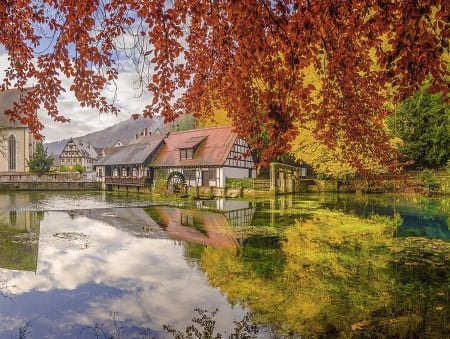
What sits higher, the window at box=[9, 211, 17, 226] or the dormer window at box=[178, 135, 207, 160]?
the dormer window at box=[178, 135, 207, 160]

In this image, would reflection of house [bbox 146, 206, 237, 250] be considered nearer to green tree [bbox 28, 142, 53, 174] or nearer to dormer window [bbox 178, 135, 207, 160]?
dormer window [bbox 178, 135, 207, 160]

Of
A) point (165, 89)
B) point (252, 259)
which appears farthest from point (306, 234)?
point (165, 89)

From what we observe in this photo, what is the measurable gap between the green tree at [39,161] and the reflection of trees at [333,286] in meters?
52.1

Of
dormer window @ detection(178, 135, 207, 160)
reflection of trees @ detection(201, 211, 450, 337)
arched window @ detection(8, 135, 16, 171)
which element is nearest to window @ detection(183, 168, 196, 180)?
dormer window @ detection(178, 135, 207, 160)

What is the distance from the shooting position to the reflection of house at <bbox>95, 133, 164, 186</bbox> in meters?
42.0

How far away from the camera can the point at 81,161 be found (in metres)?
94.6

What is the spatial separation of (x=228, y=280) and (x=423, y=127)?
30.3 m

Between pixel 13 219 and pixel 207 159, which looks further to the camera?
pixel 207 159

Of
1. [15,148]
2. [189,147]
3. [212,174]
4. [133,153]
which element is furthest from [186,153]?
[15,148]

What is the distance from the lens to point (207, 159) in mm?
36438

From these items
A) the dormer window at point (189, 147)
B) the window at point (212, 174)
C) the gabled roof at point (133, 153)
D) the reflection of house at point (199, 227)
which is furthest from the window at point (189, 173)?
the reflection of house at point (199, 227)

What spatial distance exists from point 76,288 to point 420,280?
6.86 metres

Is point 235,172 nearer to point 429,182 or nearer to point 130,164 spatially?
point 130,164

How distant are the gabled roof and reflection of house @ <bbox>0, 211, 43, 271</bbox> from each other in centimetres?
2594
